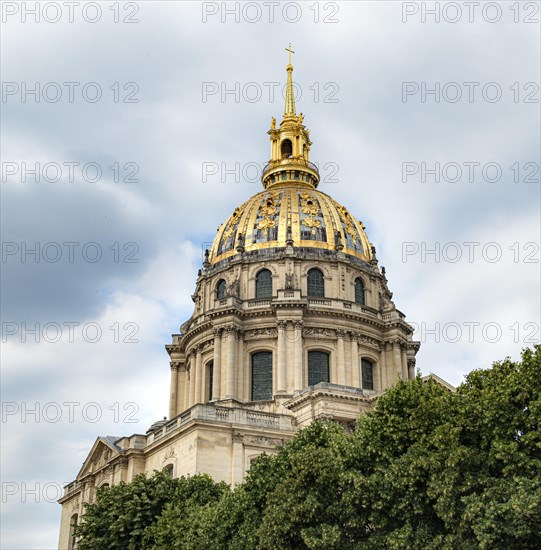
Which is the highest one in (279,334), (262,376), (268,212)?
(268,212)

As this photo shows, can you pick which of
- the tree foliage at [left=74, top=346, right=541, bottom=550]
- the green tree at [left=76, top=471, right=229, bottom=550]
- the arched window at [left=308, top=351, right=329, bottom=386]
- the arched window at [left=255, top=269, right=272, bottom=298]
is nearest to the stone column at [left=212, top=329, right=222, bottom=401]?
the arched window at [left=255, top=269, right=272, bottom=298]

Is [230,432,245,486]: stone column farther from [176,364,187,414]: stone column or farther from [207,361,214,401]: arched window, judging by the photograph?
[176,364,187,414]: stone column

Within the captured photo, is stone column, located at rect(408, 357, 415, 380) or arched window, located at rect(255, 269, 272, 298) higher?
arched window, located at rect(255, 269, 272, 298)

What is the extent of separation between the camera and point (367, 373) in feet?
226

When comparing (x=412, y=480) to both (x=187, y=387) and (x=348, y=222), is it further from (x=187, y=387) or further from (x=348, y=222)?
(x=348, y=222)

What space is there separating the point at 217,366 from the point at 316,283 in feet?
35.1

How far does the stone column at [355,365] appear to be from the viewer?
65938mm

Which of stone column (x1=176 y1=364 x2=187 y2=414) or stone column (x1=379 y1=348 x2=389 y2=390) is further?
stone column (x1=176 y1=364 x2=187 y2=414)

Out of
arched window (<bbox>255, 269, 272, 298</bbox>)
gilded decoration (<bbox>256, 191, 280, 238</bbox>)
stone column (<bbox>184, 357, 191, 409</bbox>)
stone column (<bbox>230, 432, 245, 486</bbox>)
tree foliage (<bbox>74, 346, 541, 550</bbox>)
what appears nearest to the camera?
tree foliage (<bbox>74, 346, 541, 550</bbox>)

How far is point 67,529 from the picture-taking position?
209ft

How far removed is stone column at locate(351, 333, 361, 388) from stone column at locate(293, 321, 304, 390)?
4306 mm

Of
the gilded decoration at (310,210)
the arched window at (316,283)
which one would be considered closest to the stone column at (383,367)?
the arched window at (316,283)

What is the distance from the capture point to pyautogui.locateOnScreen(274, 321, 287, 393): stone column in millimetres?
64000

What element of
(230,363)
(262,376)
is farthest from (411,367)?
(230,363)
